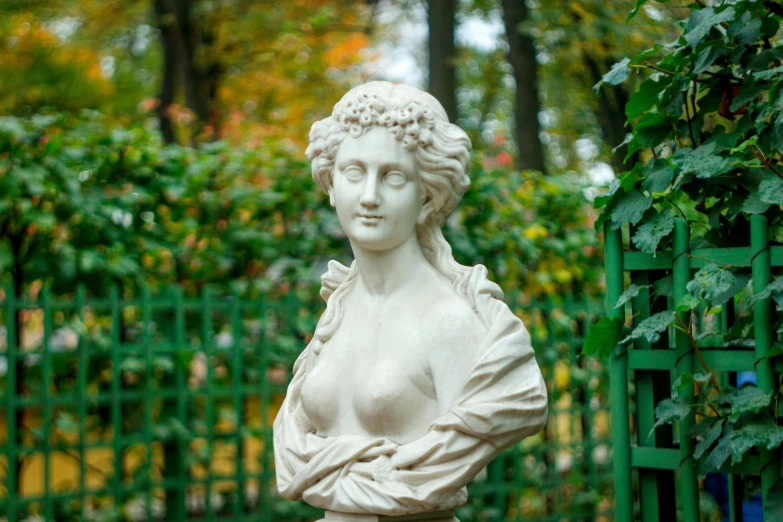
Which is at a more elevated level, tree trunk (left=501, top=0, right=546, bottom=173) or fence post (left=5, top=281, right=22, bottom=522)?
tree trunk (left=501, top=0, right=546, bottom=173)

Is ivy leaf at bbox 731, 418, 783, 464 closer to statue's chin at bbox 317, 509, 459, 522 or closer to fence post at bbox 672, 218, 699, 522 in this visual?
fence post at bbox 672, 218, 699, 522

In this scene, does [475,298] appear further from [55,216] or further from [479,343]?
[55,216]

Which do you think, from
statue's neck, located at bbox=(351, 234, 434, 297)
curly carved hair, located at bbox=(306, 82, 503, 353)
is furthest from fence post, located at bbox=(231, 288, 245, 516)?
statue's neck, located at bbox=(351, 234, 434, 297)

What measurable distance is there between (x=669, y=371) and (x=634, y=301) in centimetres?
28

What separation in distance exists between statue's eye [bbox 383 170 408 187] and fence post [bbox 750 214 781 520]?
40.5 inches

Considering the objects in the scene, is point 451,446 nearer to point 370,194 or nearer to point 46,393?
point 370,194

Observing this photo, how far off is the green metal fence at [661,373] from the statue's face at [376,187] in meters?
0.75

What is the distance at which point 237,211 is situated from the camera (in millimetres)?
6008

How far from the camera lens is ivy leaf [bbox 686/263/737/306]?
3.00m

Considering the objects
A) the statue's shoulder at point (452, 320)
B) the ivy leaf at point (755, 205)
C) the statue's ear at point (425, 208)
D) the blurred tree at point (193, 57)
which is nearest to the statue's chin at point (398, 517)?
the statue's shoulder at point (452, 320)

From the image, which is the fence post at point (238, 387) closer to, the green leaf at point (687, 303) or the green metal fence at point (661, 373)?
the green metal fence at point (661, 373)

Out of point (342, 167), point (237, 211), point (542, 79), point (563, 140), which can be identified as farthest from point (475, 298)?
point (563, 140)

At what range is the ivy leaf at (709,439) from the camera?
10.1ft

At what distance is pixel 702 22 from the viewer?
3160mm
